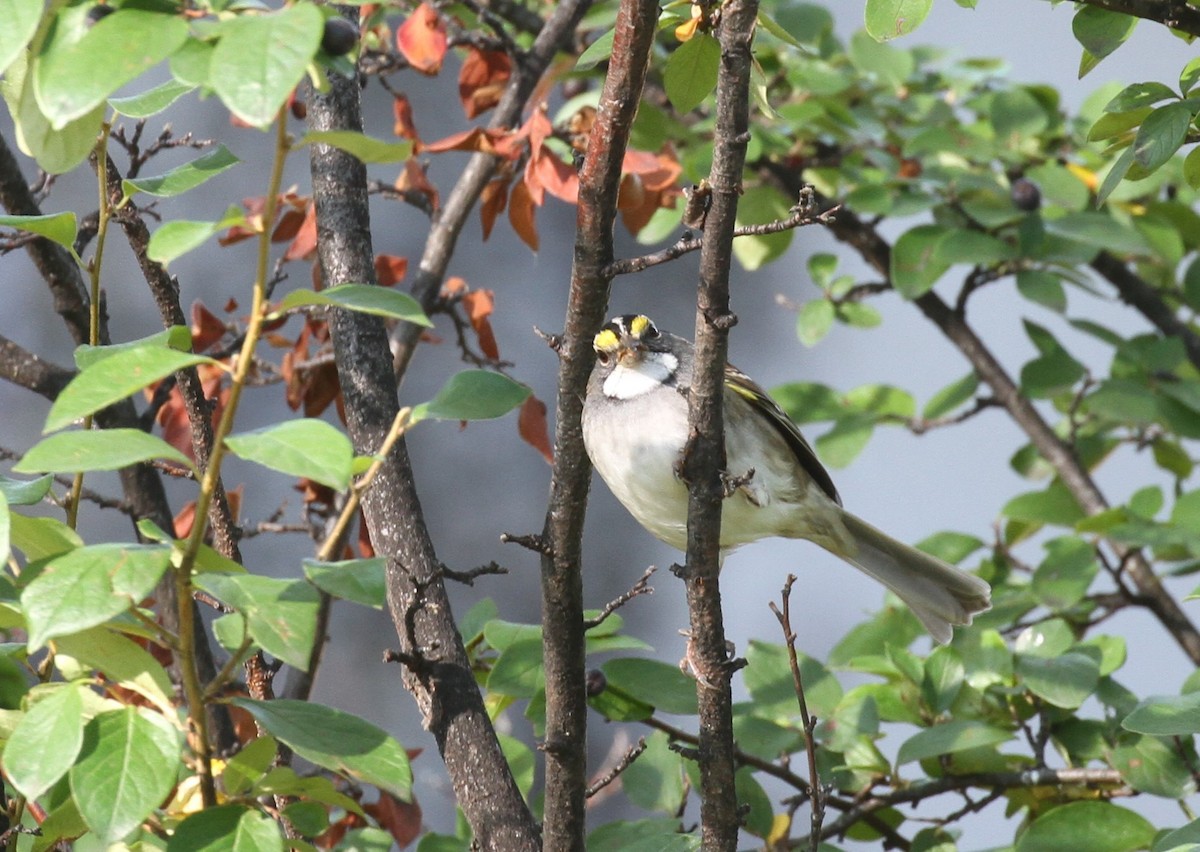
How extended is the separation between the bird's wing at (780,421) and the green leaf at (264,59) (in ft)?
6.13

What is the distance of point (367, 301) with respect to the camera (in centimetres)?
103

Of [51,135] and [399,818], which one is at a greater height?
[51,135]

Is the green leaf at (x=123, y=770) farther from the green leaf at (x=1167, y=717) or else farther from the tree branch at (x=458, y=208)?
the tree branch at (x=458, y=208)

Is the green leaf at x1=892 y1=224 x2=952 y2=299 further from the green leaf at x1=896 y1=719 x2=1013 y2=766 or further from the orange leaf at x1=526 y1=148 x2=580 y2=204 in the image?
the green leaf at x1=896 y1=719 x2=1013 y2=766

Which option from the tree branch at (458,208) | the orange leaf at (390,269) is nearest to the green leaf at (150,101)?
the tree branch at (458,208)

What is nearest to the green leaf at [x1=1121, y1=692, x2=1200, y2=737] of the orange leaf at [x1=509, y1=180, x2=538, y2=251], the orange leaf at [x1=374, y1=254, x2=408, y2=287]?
the orange leaf at [x1=509, y1=180, x2=538, y2=251]

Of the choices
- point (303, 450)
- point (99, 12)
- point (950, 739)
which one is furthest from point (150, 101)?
point (950, 739)

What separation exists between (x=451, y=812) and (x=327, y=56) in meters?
5.39

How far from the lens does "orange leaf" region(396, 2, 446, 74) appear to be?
2561 mm

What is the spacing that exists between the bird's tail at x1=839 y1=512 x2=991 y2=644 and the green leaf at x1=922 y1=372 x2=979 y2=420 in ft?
1.53

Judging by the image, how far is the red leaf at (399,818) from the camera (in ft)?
6.98

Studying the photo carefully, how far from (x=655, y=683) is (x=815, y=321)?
1.62m

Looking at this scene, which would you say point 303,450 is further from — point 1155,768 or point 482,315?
point 482,315

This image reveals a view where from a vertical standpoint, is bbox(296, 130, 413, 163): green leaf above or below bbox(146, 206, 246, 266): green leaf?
above
